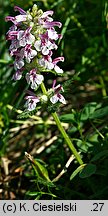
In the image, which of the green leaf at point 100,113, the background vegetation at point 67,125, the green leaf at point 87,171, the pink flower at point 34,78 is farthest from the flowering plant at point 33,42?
the green leaf at point 100,113

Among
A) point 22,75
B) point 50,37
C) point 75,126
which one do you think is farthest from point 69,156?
point 50,37

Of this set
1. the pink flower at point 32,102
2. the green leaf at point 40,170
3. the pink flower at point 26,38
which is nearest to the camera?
the pink flower at point 26,38

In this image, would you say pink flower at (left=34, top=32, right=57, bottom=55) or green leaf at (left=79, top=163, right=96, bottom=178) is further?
green leaf at (left=79, top=163, right=96, bottom=178)

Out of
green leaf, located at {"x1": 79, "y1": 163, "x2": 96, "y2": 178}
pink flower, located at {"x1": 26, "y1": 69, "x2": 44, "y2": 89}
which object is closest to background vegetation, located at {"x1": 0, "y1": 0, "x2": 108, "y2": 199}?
green leaf, located at {"x1": 79, "y1": 163, "x2": 96, "y2": 178}

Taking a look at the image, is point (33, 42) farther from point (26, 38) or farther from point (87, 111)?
point (87, 111)

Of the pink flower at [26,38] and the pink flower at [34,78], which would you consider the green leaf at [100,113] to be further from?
the pink flower at [26,38]

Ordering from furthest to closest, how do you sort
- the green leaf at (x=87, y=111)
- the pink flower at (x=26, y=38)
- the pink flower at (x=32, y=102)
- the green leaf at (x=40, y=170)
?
the green leaf at (x=87, y=111)
the green leaf at (x=40, y=170)
the pink flower at (x=32, y=102)
the pink flower at (x=26, y=38)

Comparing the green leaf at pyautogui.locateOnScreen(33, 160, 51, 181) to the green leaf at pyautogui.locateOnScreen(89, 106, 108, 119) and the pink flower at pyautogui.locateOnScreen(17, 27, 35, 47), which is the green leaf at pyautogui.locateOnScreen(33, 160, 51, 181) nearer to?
the green leaf at pyautogui.locateOnScreen(89, 106, 108, 119)

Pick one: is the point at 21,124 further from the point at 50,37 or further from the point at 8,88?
the point at 50,37

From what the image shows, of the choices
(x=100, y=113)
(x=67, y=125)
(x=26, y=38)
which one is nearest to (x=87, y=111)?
(x=100, y=113)
